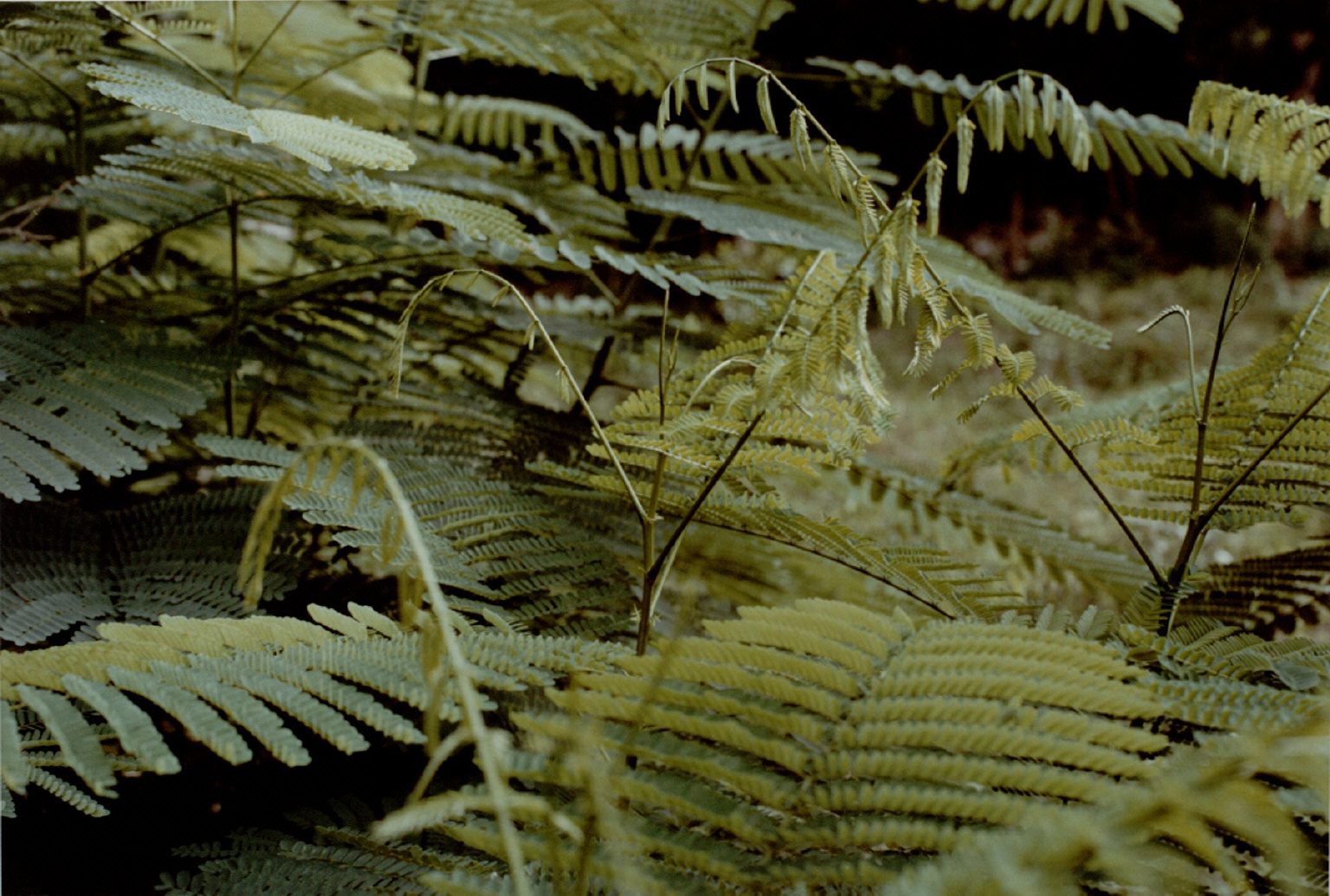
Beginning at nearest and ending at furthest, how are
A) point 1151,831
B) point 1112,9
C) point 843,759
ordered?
1. point 1151,831
2. point 843,759
3. point 1112,9

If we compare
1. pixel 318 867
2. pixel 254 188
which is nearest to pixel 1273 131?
pixel 318 867

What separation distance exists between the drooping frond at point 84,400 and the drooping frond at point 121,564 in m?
0.09

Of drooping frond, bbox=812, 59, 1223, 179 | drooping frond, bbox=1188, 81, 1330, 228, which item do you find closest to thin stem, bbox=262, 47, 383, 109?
drooping frond, bbox=812, 59, 1223, 179

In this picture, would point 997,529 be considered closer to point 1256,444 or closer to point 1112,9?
point 1256,444

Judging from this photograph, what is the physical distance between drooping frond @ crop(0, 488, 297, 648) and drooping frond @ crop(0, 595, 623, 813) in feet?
0.68

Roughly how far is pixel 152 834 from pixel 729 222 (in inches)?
45.9

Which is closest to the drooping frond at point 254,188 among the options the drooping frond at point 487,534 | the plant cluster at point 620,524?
the plant cluster at point 620,524

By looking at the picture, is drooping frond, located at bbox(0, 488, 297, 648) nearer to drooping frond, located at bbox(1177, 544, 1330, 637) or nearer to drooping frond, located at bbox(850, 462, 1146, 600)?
drooping frond, located at bbox(850, 462, 1146, 600)

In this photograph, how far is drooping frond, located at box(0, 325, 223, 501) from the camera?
0.95m

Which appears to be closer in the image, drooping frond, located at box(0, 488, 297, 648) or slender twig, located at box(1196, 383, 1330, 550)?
slender twig, located at box(1196, 383, 1330, 550)

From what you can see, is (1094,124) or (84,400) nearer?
(84,400)

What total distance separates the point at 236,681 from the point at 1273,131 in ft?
3.66

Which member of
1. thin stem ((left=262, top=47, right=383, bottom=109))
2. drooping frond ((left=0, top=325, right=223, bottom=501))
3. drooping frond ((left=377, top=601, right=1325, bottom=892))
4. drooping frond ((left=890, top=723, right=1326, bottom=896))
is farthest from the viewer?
thin stem ((left=262, top=47, right=383, bottom=109))

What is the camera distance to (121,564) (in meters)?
1.02
